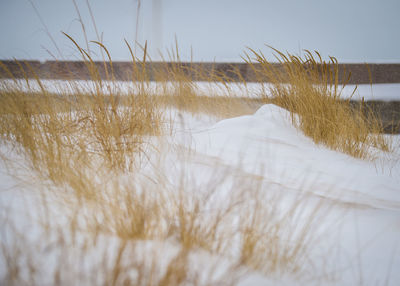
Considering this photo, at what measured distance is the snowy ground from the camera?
16.4 inches

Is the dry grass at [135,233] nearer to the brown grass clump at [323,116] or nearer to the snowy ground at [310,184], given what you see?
the snowy ground at [310,184]

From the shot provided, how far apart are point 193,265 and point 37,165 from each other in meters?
0.51

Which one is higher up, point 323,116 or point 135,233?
point 323,116

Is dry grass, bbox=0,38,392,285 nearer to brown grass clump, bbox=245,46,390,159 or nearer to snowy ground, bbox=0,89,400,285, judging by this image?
snowy ground, bbox=0,89,400,285

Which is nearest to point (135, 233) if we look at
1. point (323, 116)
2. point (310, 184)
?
point (310, 184)

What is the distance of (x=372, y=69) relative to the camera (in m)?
2.32

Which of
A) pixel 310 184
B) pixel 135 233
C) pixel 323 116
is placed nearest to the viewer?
pixel 135 233

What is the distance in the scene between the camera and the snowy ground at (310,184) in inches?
16.4

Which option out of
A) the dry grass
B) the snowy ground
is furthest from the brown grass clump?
the dry grass

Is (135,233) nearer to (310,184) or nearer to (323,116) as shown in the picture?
(310,184)

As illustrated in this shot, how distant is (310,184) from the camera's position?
2.35ft

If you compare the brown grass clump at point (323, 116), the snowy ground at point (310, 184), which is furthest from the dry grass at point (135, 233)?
the brown grass clump at point (323, 116)

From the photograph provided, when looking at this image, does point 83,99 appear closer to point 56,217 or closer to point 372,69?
point 56,217

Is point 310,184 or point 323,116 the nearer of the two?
point 310,184
